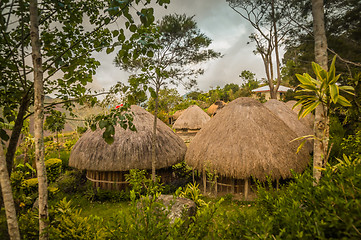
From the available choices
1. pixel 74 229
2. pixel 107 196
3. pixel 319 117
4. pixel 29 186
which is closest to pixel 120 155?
pixel 107 196

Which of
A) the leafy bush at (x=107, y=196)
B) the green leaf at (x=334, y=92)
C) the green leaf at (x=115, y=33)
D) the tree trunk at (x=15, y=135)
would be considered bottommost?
the leafy bush at (x=107, y=196)

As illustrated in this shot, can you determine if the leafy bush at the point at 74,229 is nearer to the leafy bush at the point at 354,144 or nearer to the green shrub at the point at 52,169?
the leafy bush at the point at 354,144

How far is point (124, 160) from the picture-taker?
7262mm

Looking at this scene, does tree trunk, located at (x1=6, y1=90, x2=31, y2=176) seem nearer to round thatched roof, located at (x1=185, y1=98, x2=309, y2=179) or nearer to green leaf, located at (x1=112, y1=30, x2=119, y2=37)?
green leaf, located at (x1=112, y1=30, x2=119, y2=37)

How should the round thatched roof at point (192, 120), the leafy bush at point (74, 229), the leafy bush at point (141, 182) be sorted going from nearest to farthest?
the leafy bush at point (74, 229), the leafy bush at point (141, 182), the round thatched roof at point (192, 120)

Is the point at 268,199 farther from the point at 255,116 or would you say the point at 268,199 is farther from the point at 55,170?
the point at 55,170

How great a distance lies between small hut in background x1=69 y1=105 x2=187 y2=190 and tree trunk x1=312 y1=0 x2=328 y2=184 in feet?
18.4

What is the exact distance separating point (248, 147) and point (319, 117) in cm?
352

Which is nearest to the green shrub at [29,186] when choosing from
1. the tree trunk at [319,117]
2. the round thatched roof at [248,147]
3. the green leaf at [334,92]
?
the round thatched roof at [248,147]

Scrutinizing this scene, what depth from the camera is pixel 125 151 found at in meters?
7.39

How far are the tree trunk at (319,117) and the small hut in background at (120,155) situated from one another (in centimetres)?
562

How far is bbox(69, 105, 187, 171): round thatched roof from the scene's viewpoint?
7.27m

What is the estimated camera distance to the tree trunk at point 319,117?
2.84 meters

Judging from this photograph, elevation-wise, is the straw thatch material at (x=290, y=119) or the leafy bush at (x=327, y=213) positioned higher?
the straw thatch material at (x=290, y=119)
